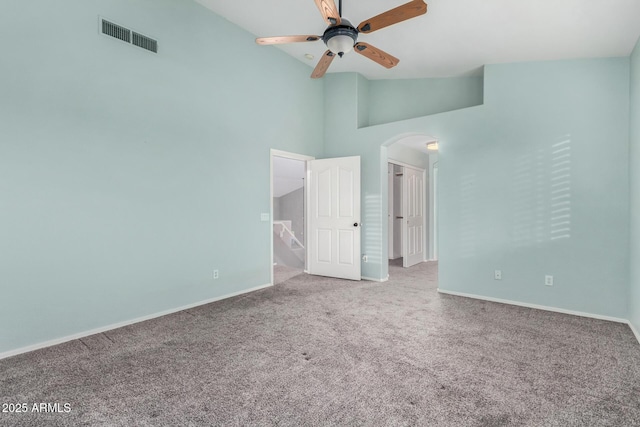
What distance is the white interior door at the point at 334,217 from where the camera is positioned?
4996mm

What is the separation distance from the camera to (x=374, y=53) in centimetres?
288

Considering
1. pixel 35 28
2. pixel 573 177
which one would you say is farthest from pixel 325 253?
pixel 35 28

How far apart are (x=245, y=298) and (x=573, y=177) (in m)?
4.03

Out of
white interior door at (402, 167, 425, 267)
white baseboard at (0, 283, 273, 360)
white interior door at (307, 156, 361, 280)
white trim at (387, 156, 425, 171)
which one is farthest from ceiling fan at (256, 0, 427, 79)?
white interior door at (402, 167, 425, 267)

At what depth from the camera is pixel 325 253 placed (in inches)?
208

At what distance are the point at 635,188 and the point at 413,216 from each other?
12.9 ft

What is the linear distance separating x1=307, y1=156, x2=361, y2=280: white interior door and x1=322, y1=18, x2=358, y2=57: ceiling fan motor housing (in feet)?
7.95

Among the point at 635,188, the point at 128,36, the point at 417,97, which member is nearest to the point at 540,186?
the point at 635,188

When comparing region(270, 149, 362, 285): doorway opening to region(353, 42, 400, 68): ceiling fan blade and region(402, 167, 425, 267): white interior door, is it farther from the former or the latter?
region(353, 42, 400, 68): ceiling fan blade

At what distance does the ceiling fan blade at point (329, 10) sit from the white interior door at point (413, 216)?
449 centimetres

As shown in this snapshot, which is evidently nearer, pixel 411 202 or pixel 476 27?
pixel 476 27

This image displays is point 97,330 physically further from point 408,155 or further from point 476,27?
point 408,155

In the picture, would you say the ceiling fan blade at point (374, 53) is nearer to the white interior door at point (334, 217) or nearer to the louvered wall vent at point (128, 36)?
the white interior door at point (334, 217)

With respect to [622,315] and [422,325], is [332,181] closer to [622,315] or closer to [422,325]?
→ [422,325]
